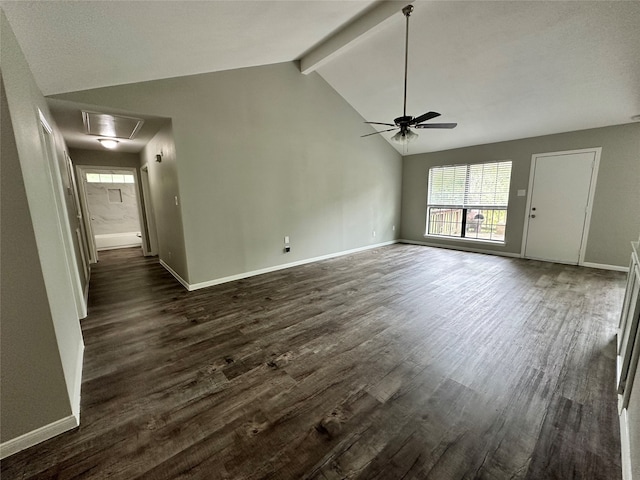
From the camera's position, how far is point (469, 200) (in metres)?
6.22

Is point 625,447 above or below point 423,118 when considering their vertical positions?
below

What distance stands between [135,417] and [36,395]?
0.51 meters

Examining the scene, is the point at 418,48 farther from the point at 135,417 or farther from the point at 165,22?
the point at 135,417

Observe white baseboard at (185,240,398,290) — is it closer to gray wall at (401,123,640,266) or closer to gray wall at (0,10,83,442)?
gray wall at (0,10,83,442)

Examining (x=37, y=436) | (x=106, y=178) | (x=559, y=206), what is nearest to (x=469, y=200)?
(x=559, y=206)

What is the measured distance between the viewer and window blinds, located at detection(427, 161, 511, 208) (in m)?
5.68

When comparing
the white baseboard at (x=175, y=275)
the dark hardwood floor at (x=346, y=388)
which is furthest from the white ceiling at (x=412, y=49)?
the white baseboard at (x=175, y=275)

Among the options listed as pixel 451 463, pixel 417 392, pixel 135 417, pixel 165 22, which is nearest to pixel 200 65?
pixel 165 22

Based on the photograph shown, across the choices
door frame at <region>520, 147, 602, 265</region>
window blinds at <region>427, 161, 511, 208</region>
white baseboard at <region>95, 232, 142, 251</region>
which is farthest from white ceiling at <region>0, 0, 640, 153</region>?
white baseboard at <region>95, 232, 142, 251</region>

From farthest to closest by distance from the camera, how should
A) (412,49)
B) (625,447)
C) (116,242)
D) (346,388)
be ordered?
(116,242) → (412,49) → (346,388) → (625,447)

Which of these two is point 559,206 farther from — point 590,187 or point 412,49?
point 412,49

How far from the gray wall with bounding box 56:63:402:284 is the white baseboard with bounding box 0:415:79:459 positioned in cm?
237

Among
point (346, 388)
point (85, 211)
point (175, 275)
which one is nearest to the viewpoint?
point (346, 388)

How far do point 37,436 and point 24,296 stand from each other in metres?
0.78
